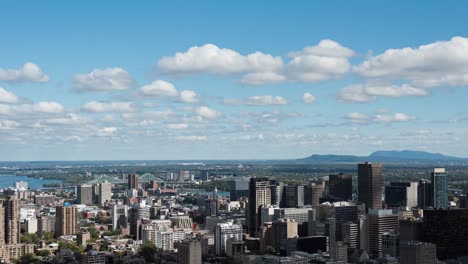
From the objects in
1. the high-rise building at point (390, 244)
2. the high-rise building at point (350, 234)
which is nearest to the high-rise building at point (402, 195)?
the high-rise building at point (350, 234)

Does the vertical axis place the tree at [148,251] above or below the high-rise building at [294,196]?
below

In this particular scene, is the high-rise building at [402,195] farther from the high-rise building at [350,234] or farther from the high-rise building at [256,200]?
the high-rise building at [350,234]

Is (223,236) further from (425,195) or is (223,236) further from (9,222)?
(425,195)

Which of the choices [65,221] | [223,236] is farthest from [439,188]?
[65,221]

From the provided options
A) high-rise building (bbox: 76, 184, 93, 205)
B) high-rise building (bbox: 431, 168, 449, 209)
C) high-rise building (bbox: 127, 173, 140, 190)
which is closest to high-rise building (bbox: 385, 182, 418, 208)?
high-rise building (bbox: 431, 168, 449, 209)

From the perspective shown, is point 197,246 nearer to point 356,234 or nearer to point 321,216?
point 356,234

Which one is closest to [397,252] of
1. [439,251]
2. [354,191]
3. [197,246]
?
[439,251]
